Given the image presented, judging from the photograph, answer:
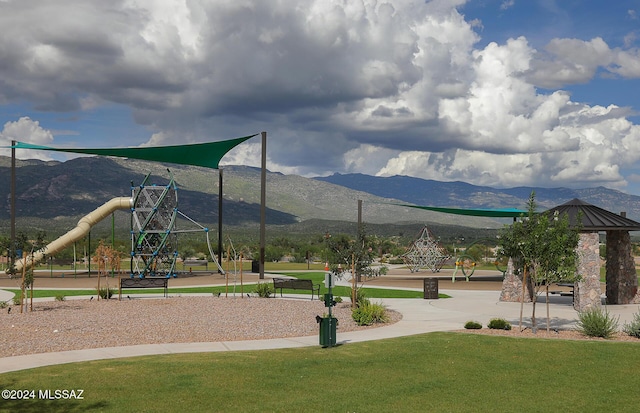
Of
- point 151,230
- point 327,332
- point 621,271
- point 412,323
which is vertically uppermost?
point 151,230

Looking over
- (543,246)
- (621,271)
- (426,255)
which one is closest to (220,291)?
(543,246)

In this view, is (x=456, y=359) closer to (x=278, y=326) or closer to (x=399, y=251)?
(x=278, y=326)

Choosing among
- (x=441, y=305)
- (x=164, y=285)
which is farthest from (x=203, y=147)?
(x=441, y=305)

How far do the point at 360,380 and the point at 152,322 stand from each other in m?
9.89

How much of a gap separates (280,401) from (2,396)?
4.85 metres

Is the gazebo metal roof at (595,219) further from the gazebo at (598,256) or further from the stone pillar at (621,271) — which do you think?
the stone pillar at (621,271)

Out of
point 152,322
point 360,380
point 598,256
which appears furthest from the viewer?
point 598,256

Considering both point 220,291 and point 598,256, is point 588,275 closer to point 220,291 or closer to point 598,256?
point 598,256

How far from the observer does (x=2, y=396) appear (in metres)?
10.9

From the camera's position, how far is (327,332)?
15594 millimetres

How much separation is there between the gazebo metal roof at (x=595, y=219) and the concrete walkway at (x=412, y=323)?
3.32 m

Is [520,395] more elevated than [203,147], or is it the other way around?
[203,147]

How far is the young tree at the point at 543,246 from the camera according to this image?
17672mm

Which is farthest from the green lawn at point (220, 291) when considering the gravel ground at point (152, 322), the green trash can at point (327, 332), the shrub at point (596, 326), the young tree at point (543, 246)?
the green trash can at point (327, 332)
